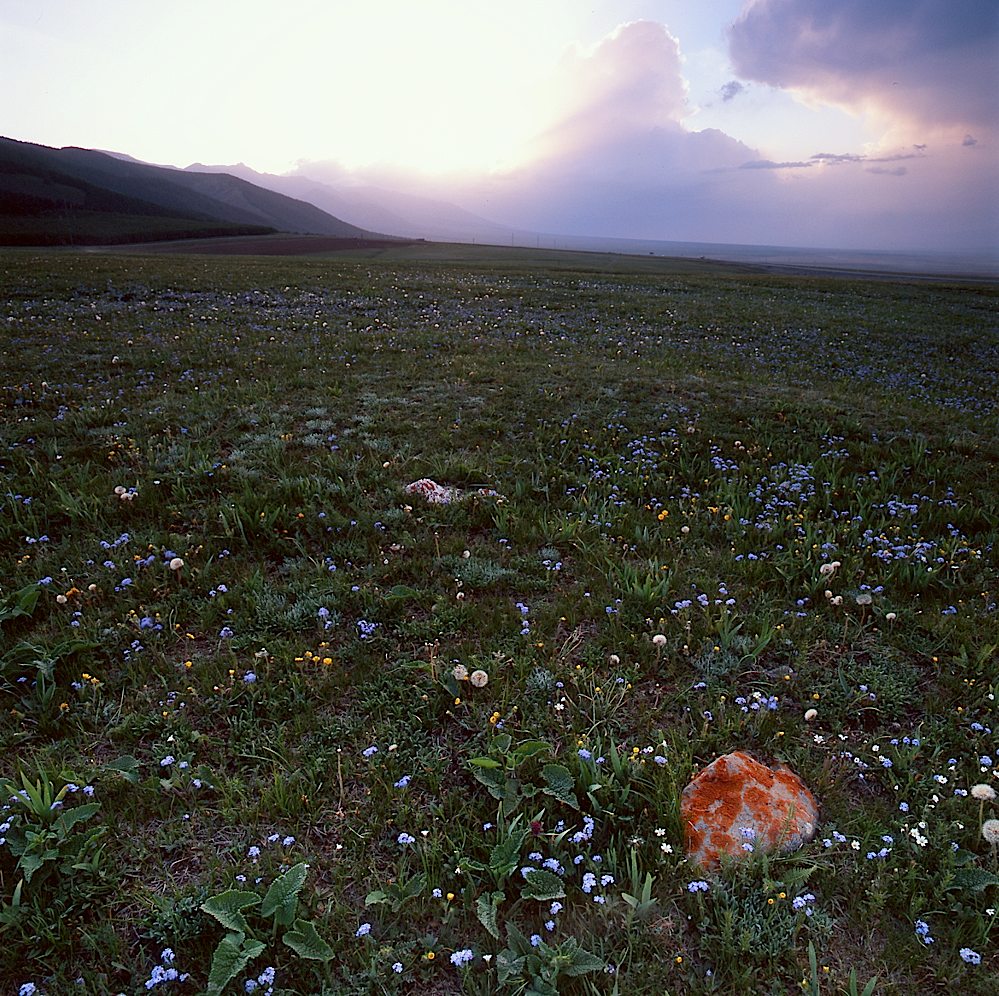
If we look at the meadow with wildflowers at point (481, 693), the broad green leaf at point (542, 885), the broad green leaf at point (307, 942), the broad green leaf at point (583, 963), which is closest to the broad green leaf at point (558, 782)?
the meadow with wildflowers at point (481, 693)

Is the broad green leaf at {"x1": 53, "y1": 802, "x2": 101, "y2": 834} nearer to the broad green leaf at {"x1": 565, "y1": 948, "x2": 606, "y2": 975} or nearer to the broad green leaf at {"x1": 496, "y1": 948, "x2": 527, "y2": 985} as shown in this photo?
the broad green leaf at {"x1": 496, "y1": 948, "x2": 527, "y2": 985}

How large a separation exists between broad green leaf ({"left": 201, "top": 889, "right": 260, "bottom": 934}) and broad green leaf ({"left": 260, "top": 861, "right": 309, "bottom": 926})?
2.7 inches

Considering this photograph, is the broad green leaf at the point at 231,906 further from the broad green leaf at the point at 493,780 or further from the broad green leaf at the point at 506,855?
the broad green leaf at the point at 493,780

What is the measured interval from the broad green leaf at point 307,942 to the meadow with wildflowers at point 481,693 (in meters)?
0.02

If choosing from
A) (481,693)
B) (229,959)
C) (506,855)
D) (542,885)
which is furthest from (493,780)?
(229,959)

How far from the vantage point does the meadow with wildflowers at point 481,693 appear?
297 cm

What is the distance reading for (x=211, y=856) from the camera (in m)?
3.39

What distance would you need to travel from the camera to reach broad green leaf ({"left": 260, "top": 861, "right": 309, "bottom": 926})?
298 cm

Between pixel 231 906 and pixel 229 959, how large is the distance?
243mm

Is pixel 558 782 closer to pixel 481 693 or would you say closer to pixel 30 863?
pixel 481 693

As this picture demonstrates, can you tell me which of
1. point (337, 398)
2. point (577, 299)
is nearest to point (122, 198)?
point (577, 299)

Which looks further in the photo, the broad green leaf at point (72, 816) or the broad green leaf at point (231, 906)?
the broad green leaf at point (72, 816)

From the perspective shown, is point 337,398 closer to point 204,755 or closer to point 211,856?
point 204,755

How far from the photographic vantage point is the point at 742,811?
353cm
